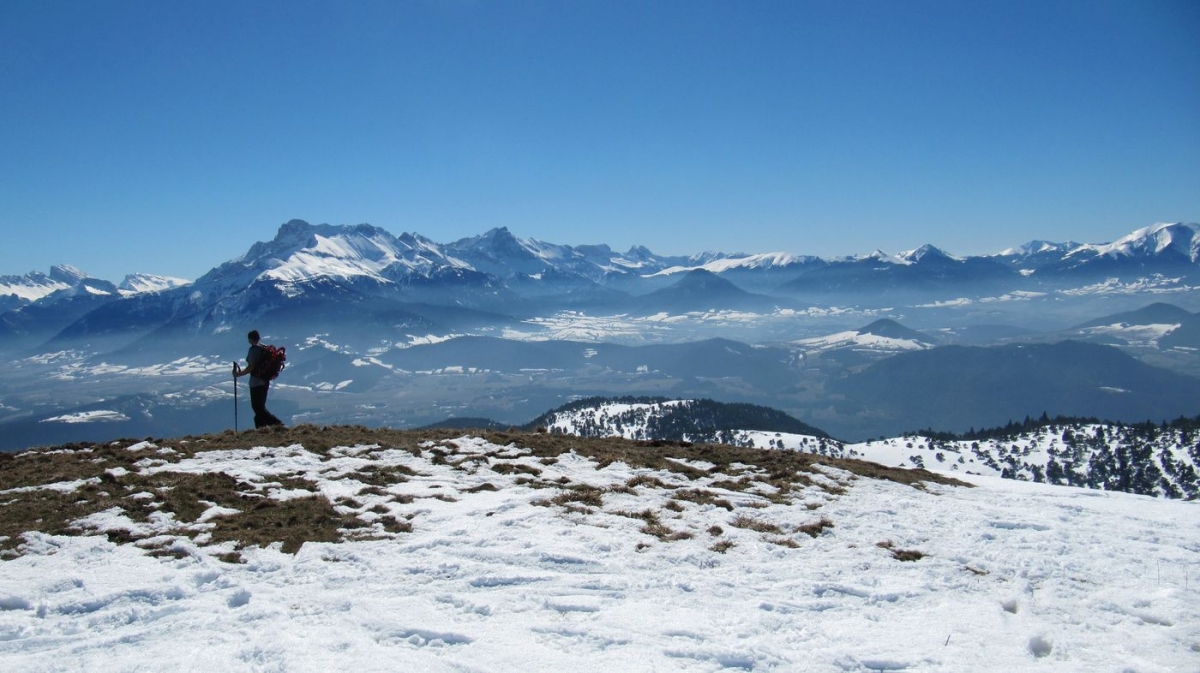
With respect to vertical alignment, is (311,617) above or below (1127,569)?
above

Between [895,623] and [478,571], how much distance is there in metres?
6.74

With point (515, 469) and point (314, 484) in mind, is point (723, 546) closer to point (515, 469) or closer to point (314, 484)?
point (515, 469)

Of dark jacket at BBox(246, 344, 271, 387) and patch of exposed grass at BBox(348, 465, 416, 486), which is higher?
dark jacket at BBox(246, 344, 271, 387)

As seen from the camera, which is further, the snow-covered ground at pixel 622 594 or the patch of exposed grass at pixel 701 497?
the patch of exposed grass at pixel 701 497

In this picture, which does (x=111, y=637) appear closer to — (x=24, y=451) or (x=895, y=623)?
Answer: (x=895, y=623)

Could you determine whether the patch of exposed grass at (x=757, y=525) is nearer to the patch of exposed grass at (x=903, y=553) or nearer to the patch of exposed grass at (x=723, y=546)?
the patch of exposed grass at (x=723, y=546)

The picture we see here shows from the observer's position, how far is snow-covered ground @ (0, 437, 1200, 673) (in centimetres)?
761

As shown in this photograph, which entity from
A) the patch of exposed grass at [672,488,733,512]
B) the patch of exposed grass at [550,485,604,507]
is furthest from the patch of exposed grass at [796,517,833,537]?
the patch of exposed grass at [550,485,604,507]

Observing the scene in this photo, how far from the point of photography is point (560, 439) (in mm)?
23406

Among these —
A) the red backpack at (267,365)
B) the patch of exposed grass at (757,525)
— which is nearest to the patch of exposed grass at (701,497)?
the patch of exposed grass at (757,525)

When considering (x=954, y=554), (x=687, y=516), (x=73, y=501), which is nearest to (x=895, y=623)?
(x=954, y=554)

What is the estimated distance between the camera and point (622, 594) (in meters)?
9.41

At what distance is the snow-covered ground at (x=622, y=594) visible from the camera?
299 inches

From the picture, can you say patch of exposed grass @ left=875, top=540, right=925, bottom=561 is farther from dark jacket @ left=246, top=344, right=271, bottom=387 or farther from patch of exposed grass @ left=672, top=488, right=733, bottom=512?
dark jacket @ left=246, top=344, right=271, bottom=387
